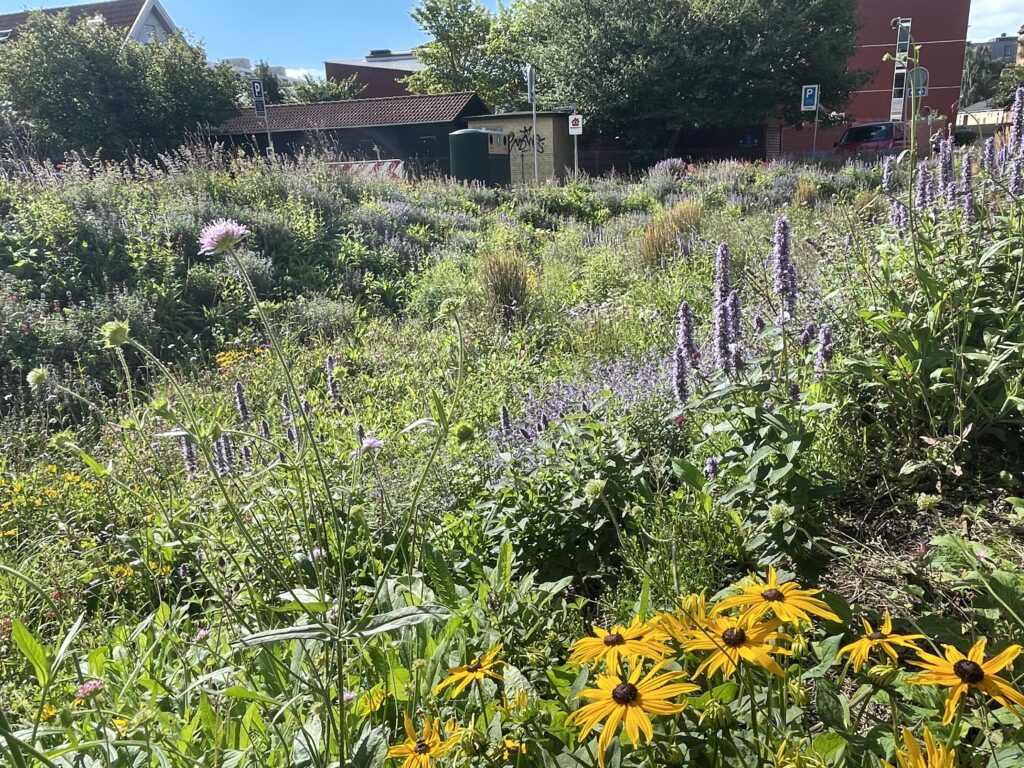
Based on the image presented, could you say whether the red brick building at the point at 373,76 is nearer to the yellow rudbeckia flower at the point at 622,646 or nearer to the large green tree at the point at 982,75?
the large green tree at the point at 982,75

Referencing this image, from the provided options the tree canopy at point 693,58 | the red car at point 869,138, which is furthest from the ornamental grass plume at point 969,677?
the tree canopy at point 693,58

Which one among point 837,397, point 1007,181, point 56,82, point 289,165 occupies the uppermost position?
point 56,82

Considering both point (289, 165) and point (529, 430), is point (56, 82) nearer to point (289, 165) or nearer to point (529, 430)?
point (289, 165)

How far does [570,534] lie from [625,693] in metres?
1.40

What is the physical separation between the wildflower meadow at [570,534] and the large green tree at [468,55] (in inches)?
1417

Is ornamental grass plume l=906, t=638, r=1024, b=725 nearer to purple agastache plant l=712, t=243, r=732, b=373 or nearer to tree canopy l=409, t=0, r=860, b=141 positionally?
purple agastache plant l=712, t=243, r=732, b=373

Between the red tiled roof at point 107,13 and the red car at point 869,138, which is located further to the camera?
the red tiled roof at point 107,13

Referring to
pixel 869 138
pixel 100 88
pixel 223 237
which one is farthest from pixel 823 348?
pixel 100 88

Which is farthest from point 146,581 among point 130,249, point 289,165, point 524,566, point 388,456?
point 289,165

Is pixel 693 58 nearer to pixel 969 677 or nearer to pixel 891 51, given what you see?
pixel 891 51

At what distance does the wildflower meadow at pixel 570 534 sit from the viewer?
1.13 meters

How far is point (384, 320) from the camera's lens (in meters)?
6.59

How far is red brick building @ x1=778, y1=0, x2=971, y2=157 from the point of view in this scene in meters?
30.6

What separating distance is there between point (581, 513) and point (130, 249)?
6484 mm
